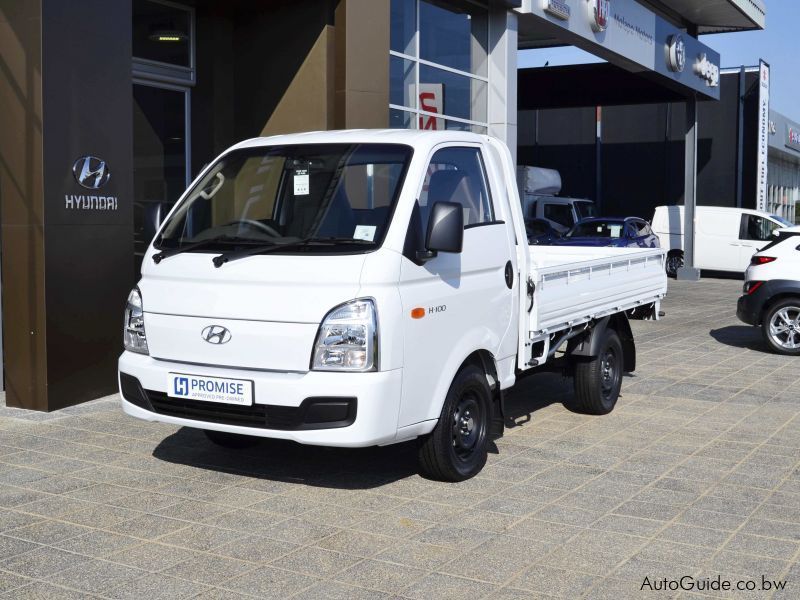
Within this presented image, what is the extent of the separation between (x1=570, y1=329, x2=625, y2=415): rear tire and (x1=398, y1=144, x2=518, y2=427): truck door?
170cm

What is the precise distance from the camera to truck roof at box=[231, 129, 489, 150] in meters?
6.07

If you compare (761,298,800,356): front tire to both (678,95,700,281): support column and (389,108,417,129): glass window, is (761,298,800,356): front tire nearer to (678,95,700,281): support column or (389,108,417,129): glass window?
(389,108,417,129): glass window

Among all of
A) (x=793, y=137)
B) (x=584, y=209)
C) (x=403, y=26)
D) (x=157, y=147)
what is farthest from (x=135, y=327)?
(x=793, y=137)

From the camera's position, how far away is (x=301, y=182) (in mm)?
6102

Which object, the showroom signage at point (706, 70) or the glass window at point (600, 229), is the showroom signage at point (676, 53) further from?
the glass window at point (600, 229)

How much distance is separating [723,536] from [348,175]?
2.84m

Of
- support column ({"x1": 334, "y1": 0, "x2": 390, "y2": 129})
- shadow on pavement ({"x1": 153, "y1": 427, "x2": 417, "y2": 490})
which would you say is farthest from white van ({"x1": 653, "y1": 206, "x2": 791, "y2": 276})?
Answer: shadow on pavement ({"x1": 153, "y1": 427, "x2": 417, "y2": 490})

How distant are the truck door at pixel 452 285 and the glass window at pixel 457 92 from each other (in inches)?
301

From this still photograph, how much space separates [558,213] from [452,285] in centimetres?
2204

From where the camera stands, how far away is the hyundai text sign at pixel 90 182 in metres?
8.16

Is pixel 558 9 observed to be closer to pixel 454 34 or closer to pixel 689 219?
pixel 454 34

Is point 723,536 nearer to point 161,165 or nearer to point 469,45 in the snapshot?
point 161,165

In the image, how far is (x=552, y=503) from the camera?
5625 millimetres

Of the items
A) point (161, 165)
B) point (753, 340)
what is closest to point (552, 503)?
point (161, 165)
